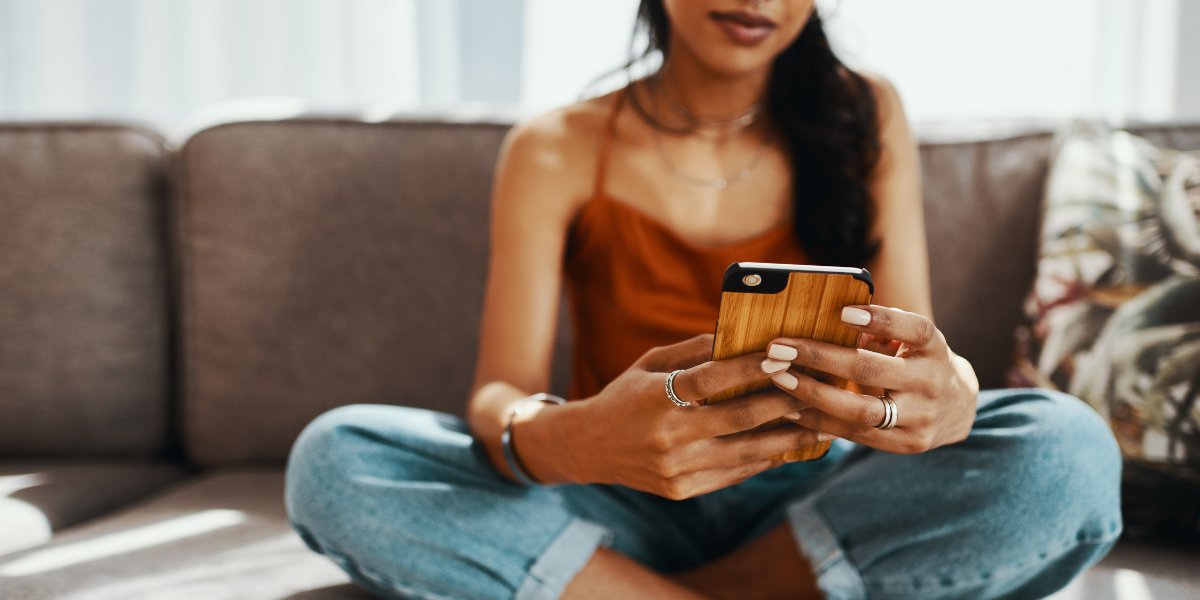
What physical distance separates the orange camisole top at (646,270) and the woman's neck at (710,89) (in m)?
0.13

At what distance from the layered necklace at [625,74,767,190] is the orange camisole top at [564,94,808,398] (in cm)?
7

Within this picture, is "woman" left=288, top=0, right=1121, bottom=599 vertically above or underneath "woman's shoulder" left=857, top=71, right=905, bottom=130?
underneath

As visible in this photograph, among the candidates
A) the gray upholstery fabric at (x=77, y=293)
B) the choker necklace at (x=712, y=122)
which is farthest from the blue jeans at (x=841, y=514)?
the gray upholstery fabric at (x=77, y=293)

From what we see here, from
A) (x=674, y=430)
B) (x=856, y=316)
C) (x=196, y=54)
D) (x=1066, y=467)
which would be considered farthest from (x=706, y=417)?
(x=196, y=54)

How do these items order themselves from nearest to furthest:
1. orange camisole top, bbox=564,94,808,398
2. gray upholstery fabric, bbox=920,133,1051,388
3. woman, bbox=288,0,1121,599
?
woman, bbox=288,0,1121,599, orange camisole top, bbox=564,94,808,398, gray upholstery fabric, bbox=920,133,1051,388

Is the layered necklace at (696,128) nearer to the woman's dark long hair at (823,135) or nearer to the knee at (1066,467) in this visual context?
the woman's dark long hair at (823,135)

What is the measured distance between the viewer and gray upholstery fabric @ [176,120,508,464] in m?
1.04

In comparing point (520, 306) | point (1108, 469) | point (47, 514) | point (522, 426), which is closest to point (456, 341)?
point (520, 306)

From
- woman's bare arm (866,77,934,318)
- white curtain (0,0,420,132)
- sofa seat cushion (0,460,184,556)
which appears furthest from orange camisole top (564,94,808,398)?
white curtain (0,0,420,132)

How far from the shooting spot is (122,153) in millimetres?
1065

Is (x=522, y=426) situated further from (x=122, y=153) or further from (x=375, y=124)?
(x=122, y=153)

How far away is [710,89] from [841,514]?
0.56 meters

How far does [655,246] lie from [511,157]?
0.69 feet

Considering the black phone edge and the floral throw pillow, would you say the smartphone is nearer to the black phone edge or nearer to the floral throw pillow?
the black phone edge
